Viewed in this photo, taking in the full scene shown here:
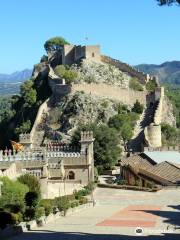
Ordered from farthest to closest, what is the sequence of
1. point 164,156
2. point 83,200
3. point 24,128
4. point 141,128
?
point 24,128, point 141,128, point 164,156, point 83,200

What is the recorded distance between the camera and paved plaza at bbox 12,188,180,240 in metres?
19.6

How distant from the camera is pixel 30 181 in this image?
31094mm

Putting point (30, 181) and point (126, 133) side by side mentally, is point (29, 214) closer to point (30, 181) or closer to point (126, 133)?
point (30, 181)

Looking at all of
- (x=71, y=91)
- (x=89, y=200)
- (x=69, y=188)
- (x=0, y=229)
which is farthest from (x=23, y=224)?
(x=71, y=91)

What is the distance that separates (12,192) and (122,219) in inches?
201

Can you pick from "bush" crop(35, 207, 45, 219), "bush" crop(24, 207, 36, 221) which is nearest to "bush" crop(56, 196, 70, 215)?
"bush" crop(35, 207, 45, 219)

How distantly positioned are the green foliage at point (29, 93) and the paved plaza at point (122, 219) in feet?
117

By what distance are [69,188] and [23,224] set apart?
14.5m

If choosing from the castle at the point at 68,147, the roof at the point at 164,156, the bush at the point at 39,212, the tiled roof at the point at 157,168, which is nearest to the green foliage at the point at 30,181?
the castle at the point at 68,147

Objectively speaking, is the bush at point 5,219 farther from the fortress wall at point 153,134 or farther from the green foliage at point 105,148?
the fortress wall at point 153,134

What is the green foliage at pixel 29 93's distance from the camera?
7358 cm

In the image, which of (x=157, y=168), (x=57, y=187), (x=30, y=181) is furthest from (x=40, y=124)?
(x=30, y=181)

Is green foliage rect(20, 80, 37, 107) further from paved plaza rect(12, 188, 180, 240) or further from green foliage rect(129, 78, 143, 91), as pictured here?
paved plaza rect(12, 188, 180, 240)

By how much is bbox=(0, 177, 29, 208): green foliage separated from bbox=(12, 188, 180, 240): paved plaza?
7.24 feet
